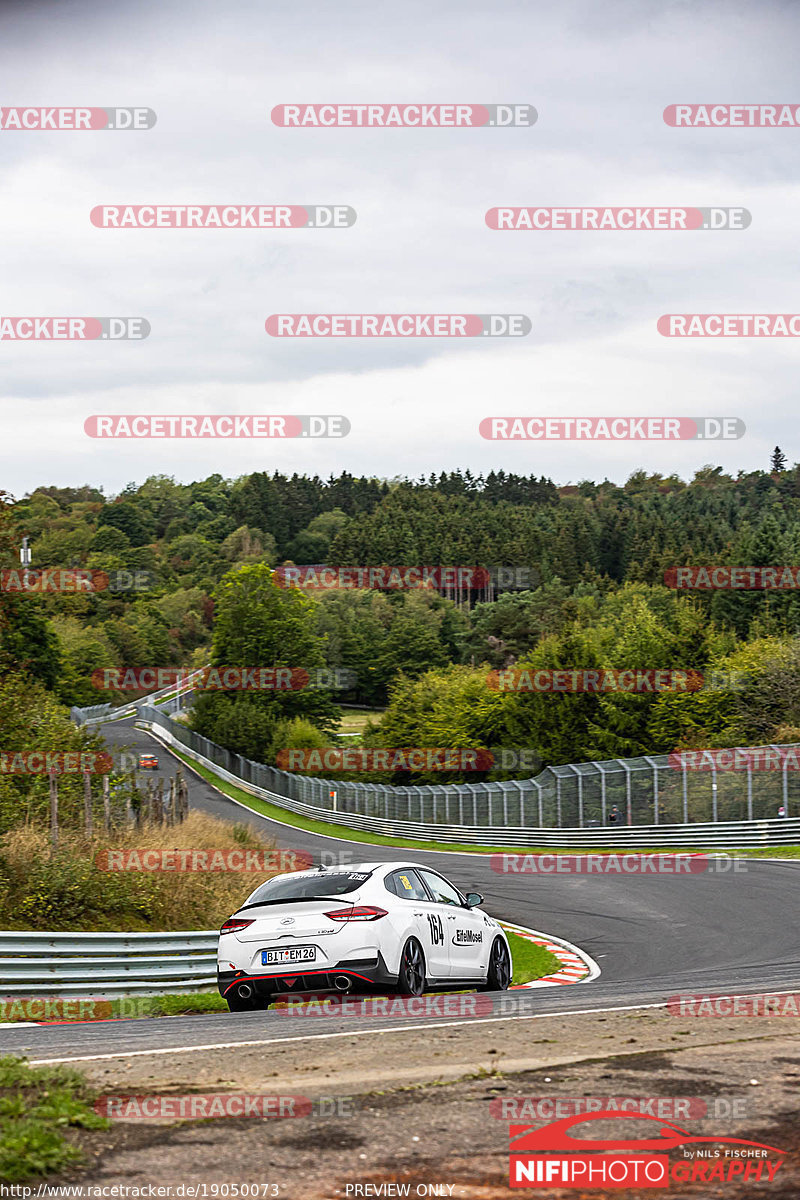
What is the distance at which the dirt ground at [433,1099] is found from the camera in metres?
4.69

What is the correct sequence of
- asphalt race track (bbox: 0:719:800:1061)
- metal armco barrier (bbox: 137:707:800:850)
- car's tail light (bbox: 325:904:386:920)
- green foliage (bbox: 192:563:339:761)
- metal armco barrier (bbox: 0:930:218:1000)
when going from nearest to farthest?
asphalt race track (bbox: 0:719:800:1061) → car's tail light (bbox: 325:904:386:920) → metal armco barrier (bbox: 0:930:218:1000) → metal armco barrier (bbox: 137:707:800:850) → green foliage (bbox: 192:563:339:761)

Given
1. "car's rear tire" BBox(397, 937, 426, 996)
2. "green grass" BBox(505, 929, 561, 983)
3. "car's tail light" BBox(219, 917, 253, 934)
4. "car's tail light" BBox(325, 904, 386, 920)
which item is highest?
"car's tail light" BBox(325, 904, 386, 920)

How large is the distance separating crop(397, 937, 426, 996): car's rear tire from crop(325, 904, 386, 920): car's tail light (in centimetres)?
45

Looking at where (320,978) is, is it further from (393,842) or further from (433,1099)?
(393,842)

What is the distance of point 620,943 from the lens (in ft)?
60.0

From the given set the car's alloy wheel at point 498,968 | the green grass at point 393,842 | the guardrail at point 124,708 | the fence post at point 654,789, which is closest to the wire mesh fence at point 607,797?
the fence post at point 654,789

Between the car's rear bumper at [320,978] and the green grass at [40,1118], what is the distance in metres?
4.09

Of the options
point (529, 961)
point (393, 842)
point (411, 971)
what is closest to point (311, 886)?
point (411, 971)

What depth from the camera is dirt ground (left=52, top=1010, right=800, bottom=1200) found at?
469 centimetres

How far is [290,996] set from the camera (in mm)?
10859

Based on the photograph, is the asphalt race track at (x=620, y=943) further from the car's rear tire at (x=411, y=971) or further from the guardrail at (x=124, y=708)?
the guardrail at (x=124, y=708)

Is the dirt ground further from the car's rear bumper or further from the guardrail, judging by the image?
the guardrail

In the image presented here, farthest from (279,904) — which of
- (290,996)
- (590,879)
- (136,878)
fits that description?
(590,879)

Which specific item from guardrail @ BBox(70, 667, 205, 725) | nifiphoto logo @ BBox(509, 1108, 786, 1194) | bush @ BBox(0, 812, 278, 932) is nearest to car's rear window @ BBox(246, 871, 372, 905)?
bush @ BBox(0, 812, 278, 932)
